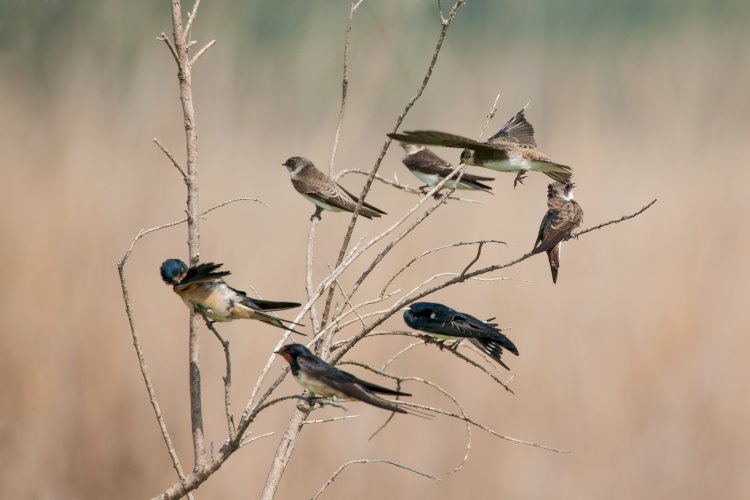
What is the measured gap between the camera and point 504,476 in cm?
Result: 305

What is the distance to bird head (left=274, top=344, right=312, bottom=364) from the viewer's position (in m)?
1.33

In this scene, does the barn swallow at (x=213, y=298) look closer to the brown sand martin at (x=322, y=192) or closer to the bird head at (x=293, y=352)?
the bird head at (x=293, y=352)

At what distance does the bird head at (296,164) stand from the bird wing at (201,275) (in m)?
1.49

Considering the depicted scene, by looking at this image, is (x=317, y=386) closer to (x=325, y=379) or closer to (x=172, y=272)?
(x=325, y=379)

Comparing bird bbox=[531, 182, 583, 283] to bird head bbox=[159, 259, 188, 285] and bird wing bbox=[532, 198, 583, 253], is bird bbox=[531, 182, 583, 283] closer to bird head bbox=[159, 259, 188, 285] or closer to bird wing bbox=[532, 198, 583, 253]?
bird wing bbox=[532, 198, 583, 253]

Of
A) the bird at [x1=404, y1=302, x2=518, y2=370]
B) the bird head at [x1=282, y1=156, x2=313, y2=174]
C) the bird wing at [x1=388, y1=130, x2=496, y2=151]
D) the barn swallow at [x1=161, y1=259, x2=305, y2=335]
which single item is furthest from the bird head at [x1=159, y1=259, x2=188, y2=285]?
the bird head at [x1=282, y1=156, x2=313, y2=174]

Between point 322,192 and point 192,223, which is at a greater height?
point 322,192

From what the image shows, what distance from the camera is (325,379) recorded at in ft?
4.16

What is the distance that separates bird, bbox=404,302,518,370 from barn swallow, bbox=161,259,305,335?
0.50 m

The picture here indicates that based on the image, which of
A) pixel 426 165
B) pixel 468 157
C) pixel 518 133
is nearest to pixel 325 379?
pixel 468 157

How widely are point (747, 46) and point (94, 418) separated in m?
2.70

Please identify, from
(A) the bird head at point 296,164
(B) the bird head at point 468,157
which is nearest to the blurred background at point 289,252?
(A) the bird head at point 296,164

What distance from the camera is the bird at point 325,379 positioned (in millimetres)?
1203

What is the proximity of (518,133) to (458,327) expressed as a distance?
441mm
